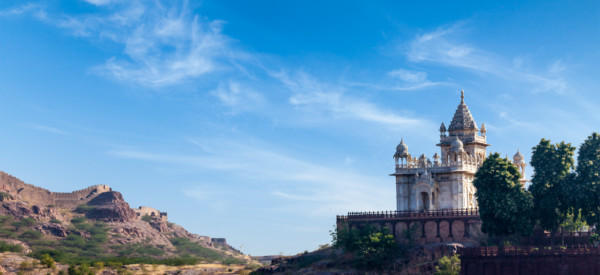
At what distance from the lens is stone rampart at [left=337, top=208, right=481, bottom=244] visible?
7531 centimetres

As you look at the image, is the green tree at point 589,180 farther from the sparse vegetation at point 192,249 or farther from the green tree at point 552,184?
the sparse vegetation at point 192,249

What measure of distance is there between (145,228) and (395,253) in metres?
91.4

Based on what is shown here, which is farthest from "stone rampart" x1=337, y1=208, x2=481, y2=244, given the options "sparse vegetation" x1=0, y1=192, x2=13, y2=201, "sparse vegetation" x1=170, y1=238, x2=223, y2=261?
"sparse vegetation" x1=0, y1=192, x2=13, y2=201

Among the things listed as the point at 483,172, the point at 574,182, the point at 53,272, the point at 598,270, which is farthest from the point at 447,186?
the point at 53,272

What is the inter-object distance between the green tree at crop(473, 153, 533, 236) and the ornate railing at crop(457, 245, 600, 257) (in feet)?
14.6

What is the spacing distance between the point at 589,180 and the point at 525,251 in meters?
9.32

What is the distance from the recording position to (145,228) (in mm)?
156625

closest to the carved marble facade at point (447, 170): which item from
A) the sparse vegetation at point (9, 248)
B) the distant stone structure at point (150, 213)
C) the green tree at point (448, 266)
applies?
the green tree at point (448, 266)

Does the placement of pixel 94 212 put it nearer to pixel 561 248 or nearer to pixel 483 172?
pixel 483 172

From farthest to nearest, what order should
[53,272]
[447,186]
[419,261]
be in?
[53,272], [447,186], [419,261]

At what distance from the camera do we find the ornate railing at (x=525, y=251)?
6077 centimetres

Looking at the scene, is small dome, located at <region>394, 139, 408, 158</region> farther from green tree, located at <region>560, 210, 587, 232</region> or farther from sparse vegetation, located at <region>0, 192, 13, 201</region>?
sparse vegetation, located at <region>0, 192, 13, 201</region>

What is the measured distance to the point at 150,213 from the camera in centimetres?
16825

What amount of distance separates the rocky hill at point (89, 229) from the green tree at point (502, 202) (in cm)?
5829
